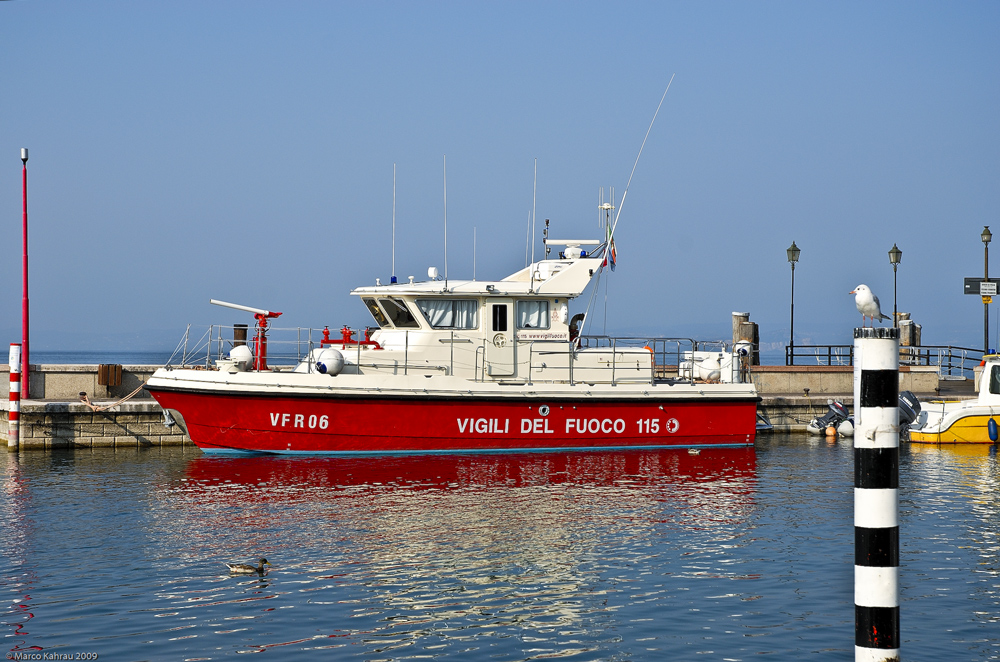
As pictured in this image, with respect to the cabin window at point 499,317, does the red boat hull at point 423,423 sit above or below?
below

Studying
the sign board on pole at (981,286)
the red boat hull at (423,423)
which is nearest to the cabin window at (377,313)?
the red boat hull at (423,423)

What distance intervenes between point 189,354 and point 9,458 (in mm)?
3291

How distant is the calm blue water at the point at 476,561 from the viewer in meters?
6.94

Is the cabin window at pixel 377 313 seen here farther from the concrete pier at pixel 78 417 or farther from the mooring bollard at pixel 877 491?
the mooring bollard at pixel 877 491

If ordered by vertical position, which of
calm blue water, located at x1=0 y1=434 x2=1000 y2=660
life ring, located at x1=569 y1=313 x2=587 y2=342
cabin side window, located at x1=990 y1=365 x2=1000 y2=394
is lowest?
calm blue water, located at x1=0 y1=434 x2=1000 y2=660

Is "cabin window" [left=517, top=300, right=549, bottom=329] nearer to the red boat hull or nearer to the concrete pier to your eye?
the red boat hull

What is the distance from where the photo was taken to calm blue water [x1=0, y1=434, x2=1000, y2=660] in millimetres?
6938

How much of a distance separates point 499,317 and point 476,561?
325 inches

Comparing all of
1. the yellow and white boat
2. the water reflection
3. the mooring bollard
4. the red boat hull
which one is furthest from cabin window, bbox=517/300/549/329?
the mooring bollard

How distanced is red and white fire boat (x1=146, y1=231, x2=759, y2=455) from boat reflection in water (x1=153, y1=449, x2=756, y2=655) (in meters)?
0.55

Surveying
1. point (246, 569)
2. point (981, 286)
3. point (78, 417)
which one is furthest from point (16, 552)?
point (981, 286)

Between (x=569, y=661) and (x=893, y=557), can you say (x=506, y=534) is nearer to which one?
(x=569, y=661)

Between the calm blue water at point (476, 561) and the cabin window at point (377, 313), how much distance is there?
3.03 m

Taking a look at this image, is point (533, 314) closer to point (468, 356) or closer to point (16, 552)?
Result: point (468, 356)
